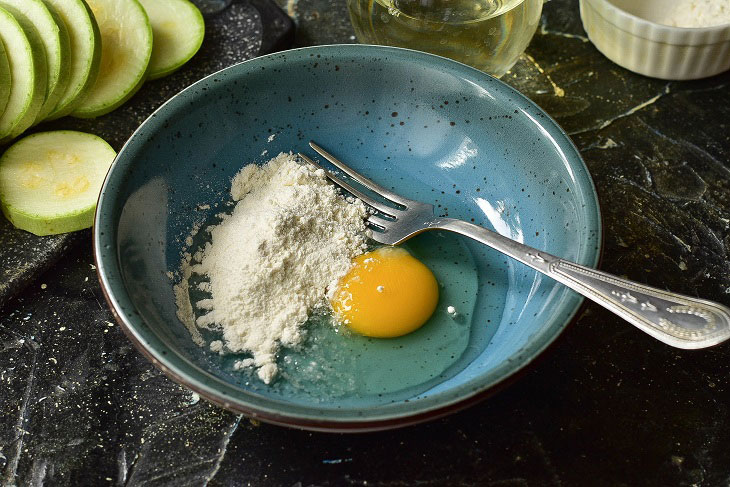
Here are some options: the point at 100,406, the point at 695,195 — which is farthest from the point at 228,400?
the point at 695,195

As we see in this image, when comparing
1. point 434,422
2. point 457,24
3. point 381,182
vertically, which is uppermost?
point 457,24

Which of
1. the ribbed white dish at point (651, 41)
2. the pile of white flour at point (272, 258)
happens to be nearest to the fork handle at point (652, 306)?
the pile of white flour at point (272, 258)

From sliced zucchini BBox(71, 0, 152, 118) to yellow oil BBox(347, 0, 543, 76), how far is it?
48 cm

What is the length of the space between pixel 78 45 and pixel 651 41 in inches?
47.7

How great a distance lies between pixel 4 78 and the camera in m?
1.46

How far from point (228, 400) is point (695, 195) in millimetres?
1042

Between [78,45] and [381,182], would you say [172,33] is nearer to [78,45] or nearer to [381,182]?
[78,45]

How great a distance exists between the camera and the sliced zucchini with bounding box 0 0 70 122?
149 centimetres

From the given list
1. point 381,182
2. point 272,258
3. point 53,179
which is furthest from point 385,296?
point 53,179

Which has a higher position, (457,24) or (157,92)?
(457,24)

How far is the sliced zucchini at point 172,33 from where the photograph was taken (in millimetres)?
1708

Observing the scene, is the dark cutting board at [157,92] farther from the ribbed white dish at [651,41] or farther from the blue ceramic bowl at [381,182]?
the ribbed white dish at [651,41]

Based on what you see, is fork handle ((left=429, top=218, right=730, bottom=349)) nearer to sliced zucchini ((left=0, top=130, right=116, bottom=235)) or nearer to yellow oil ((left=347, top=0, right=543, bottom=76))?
yellow oil ((left=347, top=0, right=543, bottom=76))

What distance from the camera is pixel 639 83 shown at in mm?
1726
